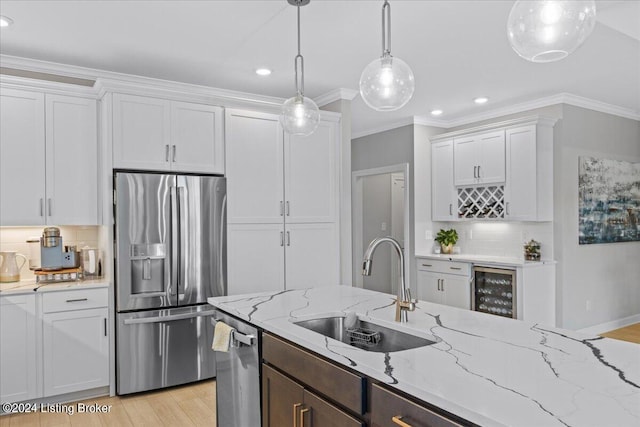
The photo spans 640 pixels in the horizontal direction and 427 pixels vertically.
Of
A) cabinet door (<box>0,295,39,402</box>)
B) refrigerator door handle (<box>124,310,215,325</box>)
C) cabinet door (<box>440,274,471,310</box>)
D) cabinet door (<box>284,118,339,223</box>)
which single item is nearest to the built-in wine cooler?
cabinet door (<box>440,274,471,310</box>)

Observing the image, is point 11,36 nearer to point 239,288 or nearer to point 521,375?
point 239,288

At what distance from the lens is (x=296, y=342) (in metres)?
1.81

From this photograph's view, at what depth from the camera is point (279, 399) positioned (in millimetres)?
1962

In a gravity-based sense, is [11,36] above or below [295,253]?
above

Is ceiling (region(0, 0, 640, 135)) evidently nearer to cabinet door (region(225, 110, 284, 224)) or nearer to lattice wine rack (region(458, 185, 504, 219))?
cabinet door (region(225, 110, 284, 224))

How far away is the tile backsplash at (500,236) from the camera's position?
5.02 meters

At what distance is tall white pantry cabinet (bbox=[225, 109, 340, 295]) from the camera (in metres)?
4.03

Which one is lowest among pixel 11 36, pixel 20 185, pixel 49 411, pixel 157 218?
pixel 49 411

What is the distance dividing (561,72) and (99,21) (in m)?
3.88

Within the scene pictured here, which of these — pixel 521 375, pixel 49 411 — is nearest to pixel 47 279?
pixel 49 411

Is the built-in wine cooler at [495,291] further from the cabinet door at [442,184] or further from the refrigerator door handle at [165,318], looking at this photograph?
the refrigerator door handle at [165,318]

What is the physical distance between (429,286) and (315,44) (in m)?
3.42

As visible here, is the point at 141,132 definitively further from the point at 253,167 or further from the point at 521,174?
the point at 521,174

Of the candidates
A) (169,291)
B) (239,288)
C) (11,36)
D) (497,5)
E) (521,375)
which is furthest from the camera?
(239,288)
